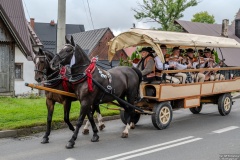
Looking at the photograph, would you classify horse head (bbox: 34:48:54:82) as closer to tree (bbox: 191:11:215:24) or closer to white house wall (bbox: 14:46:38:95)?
white house wall (bbox: 14:46:38:95)

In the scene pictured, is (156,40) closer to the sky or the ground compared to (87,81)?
closer to the sky

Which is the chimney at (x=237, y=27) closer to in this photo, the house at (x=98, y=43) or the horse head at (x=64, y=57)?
the house at (x=98, y=43)

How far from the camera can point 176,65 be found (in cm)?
1045

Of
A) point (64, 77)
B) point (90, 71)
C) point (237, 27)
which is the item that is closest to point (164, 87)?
point (90, 71)

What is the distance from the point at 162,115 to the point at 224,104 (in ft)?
10.6

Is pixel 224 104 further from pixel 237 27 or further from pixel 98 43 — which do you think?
pixel 237 27

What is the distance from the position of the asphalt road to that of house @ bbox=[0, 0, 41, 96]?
10.5 meters

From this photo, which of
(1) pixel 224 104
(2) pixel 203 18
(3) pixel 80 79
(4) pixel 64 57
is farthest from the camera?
(2) pixel 203 18

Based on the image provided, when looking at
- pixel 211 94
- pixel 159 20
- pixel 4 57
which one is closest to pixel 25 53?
pixel 4 57

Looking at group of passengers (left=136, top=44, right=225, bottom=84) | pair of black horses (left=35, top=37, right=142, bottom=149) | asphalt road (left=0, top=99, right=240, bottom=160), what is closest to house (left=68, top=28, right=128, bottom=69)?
group of passengers (left=136, top=44, right=225, bottom=84)

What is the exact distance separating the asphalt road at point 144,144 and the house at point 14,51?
10.5m

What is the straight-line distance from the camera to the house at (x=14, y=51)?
19.6m

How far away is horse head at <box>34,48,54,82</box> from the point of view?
784 cm

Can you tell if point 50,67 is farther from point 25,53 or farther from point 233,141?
point 25,53
